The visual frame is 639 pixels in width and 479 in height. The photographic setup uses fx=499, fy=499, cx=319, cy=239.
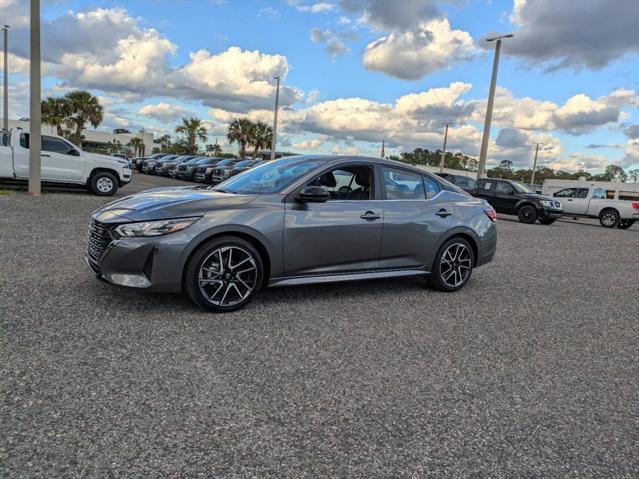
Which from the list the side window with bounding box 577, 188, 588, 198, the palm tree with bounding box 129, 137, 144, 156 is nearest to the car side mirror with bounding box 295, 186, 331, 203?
the side window with bounding box 577, 188, 588, 198

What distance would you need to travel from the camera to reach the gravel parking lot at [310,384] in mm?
2498

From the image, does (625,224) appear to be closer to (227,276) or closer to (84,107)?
(227,276)

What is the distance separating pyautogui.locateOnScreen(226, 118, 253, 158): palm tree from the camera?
55.1m

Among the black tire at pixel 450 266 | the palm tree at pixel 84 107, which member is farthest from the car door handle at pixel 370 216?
the palm tree at pixel 84 107

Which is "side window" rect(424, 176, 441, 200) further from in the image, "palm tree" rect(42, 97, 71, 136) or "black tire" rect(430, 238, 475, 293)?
"palm tree" rect(42, 97, 71, 136)

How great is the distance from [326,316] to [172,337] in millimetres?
1477

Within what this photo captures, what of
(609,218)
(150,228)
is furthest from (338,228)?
(609,218)

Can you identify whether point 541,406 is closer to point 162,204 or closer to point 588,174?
point 162,204

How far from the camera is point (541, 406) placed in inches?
128

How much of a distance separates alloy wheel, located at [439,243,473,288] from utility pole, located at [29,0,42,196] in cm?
1145

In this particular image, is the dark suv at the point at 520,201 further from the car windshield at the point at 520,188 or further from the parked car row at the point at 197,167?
the parked car row at the point at 197,167

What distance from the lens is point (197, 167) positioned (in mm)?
27484

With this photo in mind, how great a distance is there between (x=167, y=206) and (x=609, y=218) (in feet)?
67.6

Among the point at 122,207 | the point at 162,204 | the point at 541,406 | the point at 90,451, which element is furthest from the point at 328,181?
the point at 90,451
